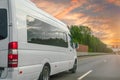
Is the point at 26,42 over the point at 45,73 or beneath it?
over

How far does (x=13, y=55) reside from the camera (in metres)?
9.31

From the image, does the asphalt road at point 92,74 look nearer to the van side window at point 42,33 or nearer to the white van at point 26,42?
the van side window at point 42,33

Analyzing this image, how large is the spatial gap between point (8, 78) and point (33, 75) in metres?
1.52

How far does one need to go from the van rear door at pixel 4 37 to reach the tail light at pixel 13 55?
11 cm

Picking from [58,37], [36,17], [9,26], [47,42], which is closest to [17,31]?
[9,26]

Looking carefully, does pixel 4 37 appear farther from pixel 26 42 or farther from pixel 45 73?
pixel 45 73

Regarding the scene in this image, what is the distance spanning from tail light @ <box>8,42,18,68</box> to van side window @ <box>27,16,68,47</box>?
38.8 inches

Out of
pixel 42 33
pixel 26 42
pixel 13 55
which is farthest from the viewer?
pixel 42 33

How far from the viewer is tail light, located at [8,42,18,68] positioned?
9.29 meters

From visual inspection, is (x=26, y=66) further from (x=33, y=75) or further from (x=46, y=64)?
(x=46, y=64)

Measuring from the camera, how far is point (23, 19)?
998cm

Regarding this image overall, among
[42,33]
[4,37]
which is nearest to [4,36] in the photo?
[4,37]

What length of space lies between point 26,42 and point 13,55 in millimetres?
903

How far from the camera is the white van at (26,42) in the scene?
9336 mm
